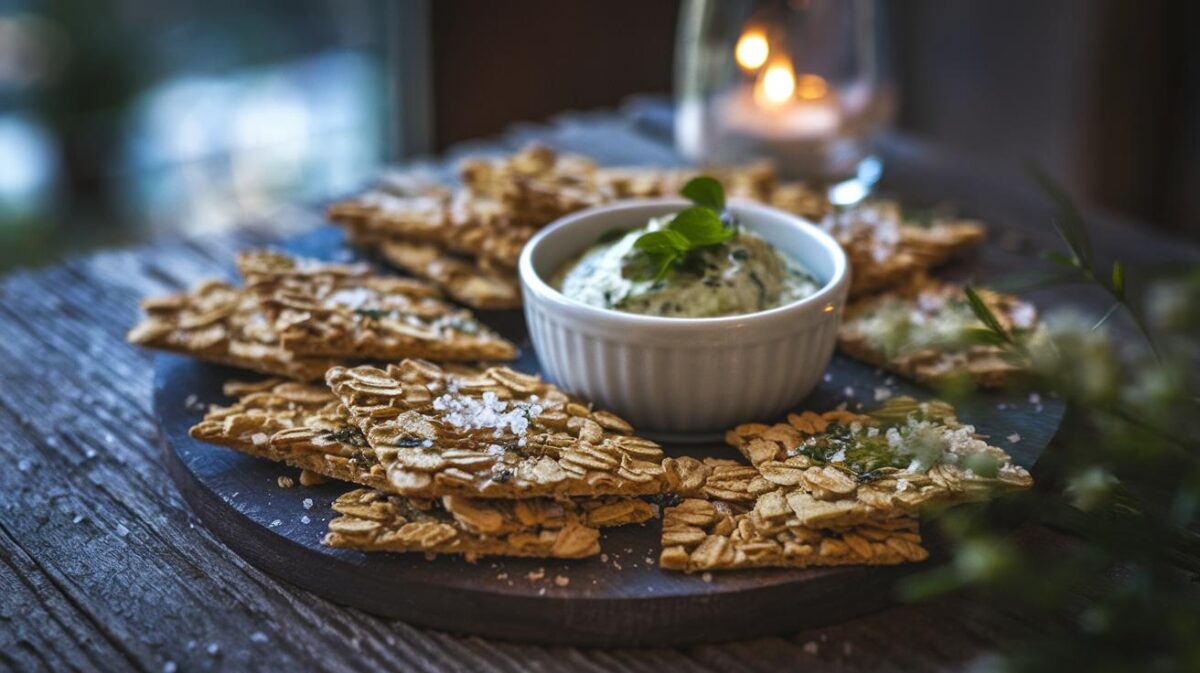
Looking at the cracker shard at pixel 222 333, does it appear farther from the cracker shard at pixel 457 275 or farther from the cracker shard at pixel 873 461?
the cracker shard at pixel 873 461

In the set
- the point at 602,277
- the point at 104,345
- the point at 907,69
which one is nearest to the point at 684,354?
the point at 602,277

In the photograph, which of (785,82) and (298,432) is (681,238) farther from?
(785,82)

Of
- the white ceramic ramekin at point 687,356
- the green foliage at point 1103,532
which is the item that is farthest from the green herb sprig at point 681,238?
the green foliage at point 1103,532

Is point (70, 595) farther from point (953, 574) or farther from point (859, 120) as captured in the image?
point (859, 120)

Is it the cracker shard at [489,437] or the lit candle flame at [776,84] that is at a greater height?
the lit candle flame at [776,84]

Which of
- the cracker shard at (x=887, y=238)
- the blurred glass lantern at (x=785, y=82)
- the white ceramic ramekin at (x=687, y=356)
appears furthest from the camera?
the blurred glass lantern at (x=785, y=82)

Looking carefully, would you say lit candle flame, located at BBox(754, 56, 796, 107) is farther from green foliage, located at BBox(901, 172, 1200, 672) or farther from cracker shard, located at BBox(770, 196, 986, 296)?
green foliage, located at BBox(901, 172, 1200, 672)
